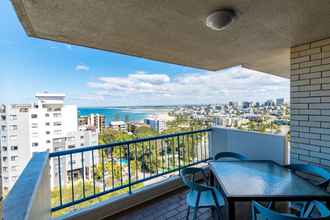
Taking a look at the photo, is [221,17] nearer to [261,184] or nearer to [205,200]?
[261,184]

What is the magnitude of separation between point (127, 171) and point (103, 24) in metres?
2.16

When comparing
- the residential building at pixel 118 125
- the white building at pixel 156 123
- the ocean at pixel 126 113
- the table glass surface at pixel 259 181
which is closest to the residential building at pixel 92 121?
the ocean at pixel 126 113

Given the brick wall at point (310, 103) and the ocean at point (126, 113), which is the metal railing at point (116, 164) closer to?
the ocean at point (126, 113)

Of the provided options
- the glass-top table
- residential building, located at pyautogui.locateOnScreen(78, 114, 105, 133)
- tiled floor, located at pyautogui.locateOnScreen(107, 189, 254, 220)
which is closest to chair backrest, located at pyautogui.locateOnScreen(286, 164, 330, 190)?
the glass-top table

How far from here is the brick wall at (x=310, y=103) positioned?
85.4 inches

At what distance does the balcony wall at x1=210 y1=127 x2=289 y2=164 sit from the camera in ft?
10.5

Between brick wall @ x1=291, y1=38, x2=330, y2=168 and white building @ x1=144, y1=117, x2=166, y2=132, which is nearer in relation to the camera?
brick wall @ x1=291, y1=38, x2=330, y2=168

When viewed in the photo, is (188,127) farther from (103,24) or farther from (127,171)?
(103,24)

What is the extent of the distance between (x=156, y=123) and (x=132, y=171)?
1.42 meters

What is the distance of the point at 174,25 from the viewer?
1716 mm

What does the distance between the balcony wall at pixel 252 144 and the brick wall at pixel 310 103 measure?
0.72 metres

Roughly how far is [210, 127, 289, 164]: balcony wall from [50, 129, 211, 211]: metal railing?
442mm

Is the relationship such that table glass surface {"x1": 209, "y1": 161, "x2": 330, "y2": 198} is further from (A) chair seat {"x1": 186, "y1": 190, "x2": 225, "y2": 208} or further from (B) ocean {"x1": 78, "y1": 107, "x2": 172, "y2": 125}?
(B) ocean {"x1": 78, "y1": 107, "x2": 172, "y2": 125}

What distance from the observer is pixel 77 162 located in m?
2.84
